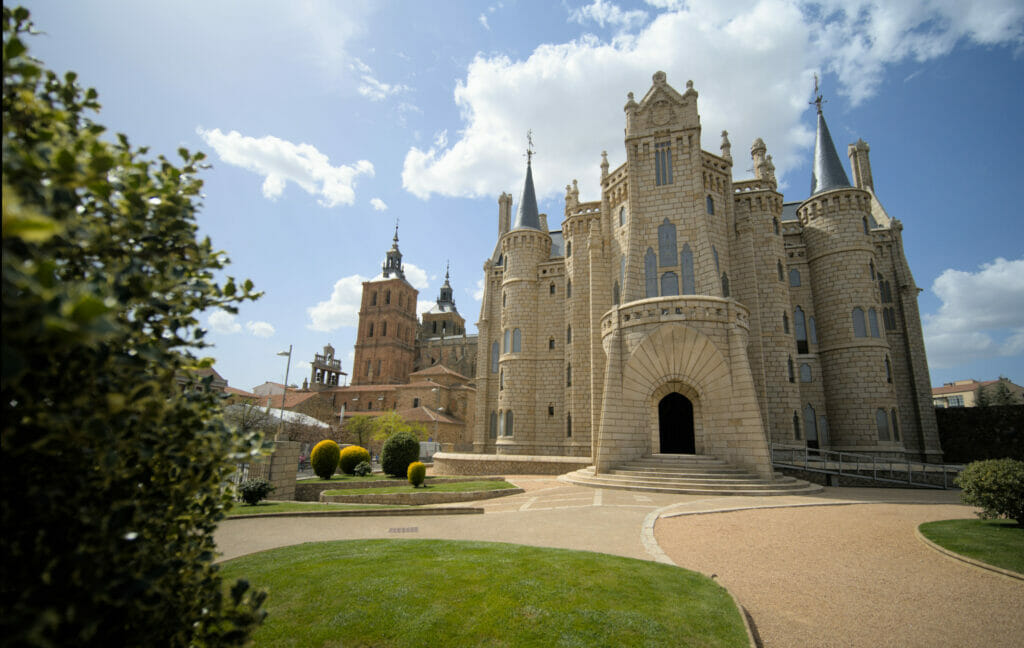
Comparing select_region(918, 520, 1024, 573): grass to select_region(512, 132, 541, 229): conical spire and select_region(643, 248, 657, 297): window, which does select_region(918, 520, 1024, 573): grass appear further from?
select_region(512, 132, 541, 229): conical spire

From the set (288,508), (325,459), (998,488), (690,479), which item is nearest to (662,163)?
(690,479)

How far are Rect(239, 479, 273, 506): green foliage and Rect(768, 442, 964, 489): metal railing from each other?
20001mm

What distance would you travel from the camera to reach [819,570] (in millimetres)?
7340

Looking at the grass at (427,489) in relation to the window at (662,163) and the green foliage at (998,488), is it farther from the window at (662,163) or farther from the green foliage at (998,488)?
the window at (662,163)

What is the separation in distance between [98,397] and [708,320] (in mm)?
19490

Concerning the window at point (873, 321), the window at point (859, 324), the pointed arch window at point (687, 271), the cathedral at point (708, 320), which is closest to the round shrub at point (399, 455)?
the cathedral at point (708, 320)

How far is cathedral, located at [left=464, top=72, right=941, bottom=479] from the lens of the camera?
19.2 metres

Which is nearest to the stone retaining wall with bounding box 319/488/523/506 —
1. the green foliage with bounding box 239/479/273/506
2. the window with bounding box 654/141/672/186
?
the green foliage with bounding box 239/479/273/506

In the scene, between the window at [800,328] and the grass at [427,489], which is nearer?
the grass at [427,489]

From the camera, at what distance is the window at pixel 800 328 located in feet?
88.8

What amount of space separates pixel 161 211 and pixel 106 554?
57.0 inches

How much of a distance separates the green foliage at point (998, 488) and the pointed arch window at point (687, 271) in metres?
13.3

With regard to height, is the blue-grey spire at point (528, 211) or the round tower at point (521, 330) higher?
the blue-grey spire at point (528, 211)

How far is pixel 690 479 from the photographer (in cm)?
1702
